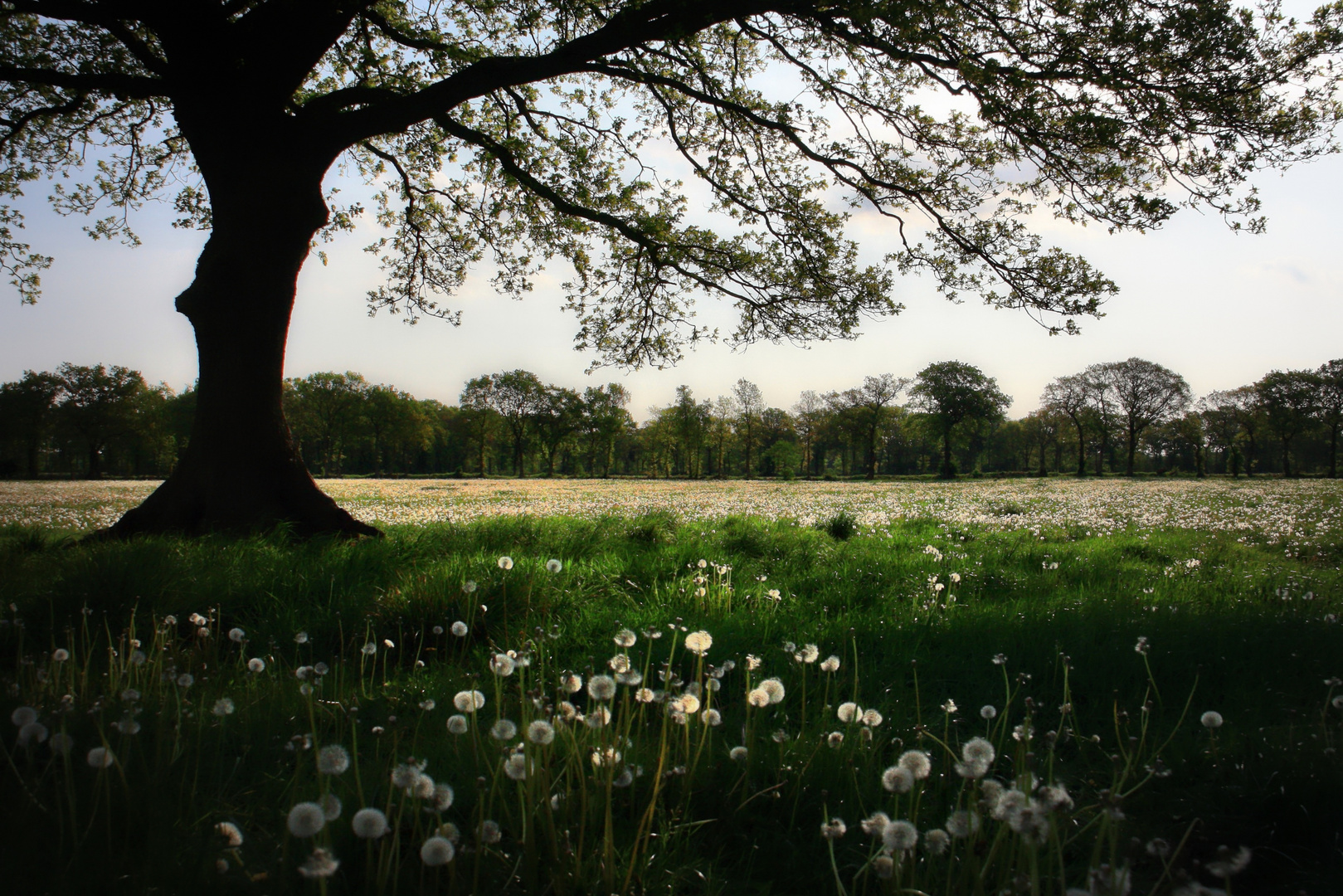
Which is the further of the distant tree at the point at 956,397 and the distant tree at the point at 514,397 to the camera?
the distant tree at the point at 514,397

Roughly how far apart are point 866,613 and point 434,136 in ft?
43.6

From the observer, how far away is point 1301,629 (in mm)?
4465

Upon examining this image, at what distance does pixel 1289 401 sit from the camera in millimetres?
71375

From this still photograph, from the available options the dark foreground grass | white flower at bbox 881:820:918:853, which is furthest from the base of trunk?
white flower at bbox 881:820:918:853

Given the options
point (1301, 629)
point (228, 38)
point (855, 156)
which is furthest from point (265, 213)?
point (1301, 629)

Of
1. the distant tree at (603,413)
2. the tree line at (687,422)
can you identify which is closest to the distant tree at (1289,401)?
the tree line at (687,422)

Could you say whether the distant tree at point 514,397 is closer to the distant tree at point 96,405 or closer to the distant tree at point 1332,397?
the distant tree at point 96,405

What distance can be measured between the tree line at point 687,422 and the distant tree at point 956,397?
0.18 metres

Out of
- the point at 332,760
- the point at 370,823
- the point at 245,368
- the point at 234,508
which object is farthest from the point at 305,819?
the point at 245,368

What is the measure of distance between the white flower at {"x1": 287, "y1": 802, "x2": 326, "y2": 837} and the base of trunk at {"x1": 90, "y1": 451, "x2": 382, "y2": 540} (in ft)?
23.2

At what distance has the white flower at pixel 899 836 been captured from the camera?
4.79ft

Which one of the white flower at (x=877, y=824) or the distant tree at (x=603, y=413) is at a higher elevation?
the distant tree at (x=603, y=413)

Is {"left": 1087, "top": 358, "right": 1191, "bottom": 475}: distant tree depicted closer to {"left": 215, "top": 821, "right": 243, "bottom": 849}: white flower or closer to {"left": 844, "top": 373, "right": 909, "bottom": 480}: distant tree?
{"left": 844, "top": 373, "right": 909, "bottom": 480}: distant tree

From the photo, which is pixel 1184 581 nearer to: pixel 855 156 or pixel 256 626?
pixel 855 156
